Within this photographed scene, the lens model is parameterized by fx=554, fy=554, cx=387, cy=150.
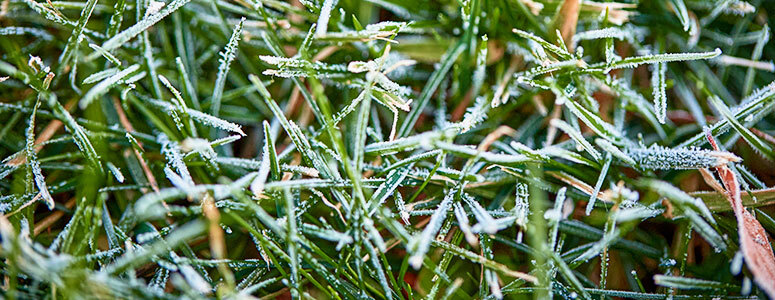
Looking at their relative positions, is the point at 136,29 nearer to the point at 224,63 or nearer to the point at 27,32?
the point at 224,63

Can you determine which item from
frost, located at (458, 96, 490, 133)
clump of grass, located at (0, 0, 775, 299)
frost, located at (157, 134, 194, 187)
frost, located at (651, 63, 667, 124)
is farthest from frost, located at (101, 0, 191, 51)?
frost, located at (651, 63, 667, 124)

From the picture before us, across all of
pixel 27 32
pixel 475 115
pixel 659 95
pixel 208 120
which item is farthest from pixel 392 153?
pixel 27 32

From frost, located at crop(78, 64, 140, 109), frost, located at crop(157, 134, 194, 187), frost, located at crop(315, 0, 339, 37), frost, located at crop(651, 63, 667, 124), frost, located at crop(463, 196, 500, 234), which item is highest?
frost, located at crop(315, 0, 339, 37)

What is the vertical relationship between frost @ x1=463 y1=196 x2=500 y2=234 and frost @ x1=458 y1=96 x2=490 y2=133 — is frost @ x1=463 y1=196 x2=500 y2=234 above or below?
below

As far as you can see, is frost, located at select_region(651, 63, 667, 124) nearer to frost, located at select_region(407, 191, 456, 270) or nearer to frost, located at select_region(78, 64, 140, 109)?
frost, located at select_region(407, 191, 456, 270)

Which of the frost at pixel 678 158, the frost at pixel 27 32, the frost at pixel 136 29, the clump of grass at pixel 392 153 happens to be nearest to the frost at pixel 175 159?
the clump of grass at pixel 392 153

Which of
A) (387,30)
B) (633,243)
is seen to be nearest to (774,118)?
(633,243)

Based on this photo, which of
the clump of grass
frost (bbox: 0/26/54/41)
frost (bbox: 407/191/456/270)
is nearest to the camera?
frost (bbox: 407/191/456/270)

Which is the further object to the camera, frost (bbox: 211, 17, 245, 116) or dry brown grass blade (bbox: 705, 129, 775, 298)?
frost (bbox: 211, 17, 245, 116)

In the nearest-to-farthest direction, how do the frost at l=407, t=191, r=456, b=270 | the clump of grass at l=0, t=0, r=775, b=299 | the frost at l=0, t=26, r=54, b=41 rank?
1. the frost at l=407, t=191, r=456, b=270
2. the clump of grass at l=0, t=0, r=775, b=299
3. the frost at l=0, t=26, r=54, b=41
